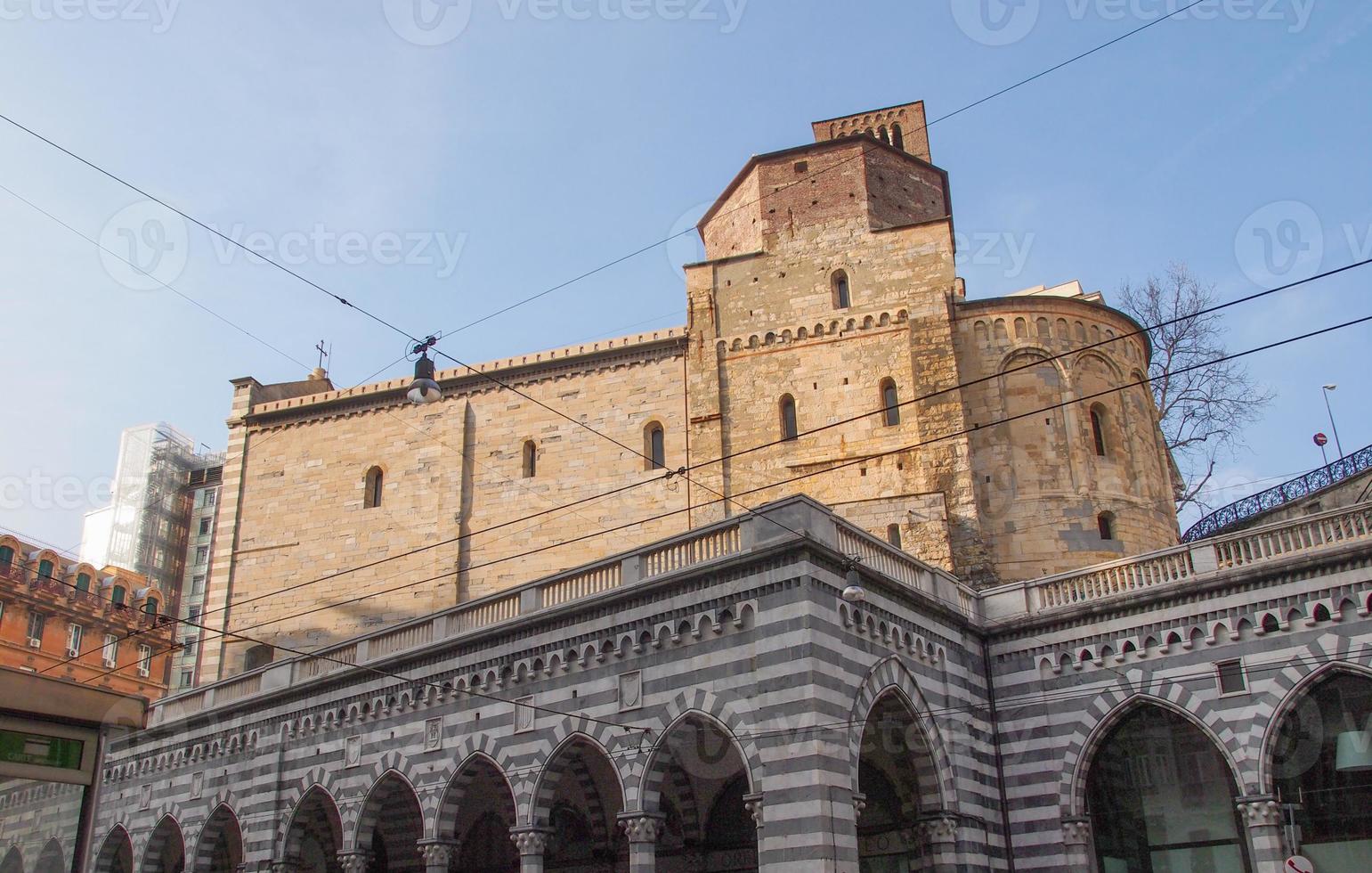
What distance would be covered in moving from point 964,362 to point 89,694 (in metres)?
24.6

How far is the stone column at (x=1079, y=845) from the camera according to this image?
18.3m

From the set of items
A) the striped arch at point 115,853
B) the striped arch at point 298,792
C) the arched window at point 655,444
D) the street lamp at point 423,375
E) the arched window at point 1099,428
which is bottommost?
the striped arch at point 115,853

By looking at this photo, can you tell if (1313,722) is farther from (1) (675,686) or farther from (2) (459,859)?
(2) (459,859)

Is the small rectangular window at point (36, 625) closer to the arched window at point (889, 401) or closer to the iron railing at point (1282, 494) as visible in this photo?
the arched window at point (889, 401)

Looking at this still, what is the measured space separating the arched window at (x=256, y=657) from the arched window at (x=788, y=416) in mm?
16385

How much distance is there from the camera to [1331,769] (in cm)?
1720

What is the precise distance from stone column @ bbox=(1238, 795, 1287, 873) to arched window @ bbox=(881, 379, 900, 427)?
1415cm

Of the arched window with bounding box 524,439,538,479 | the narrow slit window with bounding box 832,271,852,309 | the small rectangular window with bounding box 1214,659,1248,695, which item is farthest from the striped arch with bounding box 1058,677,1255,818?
the arched window with bounding box 524,439,538,479

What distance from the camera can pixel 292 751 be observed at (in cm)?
2319

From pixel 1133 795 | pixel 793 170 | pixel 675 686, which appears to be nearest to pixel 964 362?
pixel 793 170

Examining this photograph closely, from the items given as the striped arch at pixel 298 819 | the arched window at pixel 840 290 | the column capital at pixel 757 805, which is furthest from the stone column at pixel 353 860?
the arched window at pixel 840 290

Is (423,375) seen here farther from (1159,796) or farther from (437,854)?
(1159,796)

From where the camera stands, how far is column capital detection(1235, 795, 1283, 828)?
16812 millimetres

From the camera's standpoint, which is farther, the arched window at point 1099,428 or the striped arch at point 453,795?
the arched window at point 1099,428
